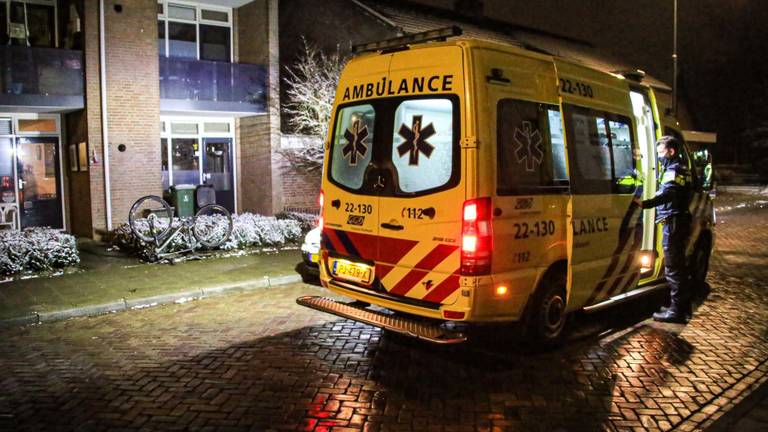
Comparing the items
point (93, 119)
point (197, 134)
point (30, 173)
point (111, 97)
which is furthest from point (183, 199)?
point (30, 173)

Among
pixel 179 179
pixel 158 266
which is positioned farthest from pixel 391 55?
pixel 179 179

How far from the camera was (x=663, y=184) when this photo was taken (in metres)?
7.14

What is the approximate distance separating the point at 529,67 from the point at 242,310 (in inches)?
184

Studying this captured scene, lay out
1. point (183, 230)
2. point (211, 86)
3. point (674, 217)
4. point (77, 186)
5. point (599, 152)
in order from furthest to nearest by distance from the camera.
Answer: point (211, 86) < point (77, 186) < point (183, 230) < point (674, 217) < point (599, 152)

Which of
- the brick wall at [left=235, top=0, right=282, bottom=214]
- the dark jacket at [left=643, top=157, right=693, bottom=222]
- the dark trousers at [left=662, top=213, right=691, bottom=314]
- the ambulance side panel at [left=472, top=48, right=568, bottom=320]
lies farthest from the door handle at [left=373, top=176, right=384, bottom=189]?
the brick wall at [left=235, top=0, right=282, bottom=214]

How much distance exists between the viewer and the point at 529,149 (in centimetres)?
564

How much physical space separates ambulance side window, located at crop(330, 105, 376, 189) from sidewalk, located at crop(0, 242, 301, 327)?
3718 millimetres

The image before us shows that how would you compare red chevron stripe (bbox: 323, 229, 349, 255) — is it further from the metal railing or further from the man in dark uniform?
the metal railing

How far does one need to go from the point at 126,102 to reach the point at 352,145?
34.5ft

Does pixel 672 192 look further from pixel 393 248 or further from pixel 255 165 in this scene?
pixel 255 165

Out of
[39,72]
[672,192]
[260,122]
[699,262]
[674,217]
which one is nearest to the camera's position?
[672,192]

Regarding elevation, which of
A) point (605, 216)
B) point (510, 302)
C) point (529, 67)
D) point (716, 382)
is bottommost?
point (716, 382)

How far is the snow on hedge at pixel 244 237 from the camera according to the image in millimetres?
11727

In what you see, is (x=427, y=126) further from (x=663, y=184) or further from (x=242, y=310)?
(x=242, y=310)
